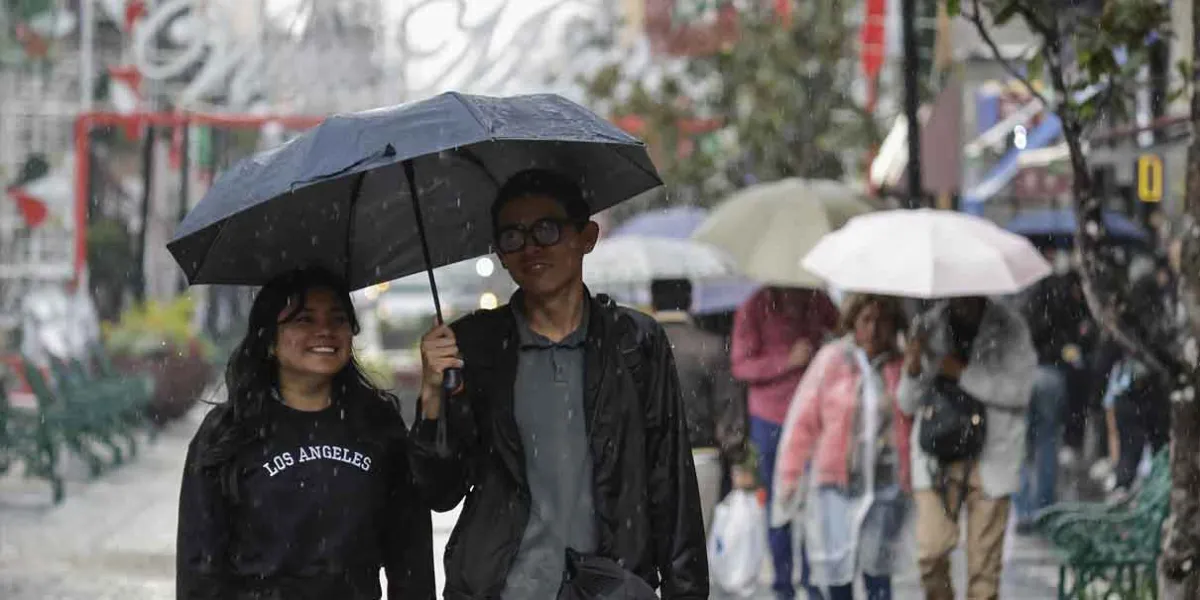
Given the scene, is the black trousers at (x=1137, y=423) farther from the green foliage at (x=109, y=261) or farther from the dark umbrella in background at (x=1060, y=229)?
the green foliage at (x=109, y=261)

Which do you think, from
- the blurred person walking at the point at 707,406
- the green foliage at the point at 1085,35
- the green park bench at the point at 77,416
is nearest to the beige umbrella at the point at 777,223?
the blurred person walking at the point at 707,406

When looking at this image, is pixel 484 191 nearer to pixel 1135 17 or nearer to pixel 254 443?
pixel 254 443

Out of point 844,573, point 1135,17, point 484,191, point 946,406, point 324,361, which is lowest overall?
point 844,573

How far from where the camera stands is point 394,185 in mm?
4906

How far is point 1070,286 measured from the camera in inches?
581

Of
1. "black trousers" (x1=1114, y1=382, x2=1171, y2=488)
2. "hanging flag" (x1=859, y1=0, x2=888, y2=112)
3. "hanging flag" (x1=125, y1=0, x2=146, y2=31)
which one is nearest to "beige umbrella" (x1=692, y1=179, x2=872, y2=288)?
"black trousers" (x1=1114, y1=382, x2=1171, y2=488)

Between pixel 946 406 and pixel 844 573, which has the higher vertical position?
pixel 946 406

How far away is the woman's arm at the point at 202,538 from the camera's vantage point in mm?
4344

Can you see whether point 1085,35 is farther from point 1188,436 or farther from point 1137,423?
point 1137,423

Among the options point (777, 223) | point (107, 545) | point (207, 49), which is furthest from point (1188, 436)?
point (207, 49)

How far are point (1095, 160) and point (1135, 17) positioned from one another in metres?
11.8

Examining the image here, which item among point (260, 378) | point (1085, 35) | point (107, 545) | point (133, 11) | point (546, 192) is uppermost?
point (133, 11)

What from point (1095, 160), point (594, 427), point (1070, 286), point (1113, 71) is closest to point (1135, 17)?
point (1113, 71)

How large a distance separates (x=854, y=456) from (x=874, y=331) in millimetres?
614
